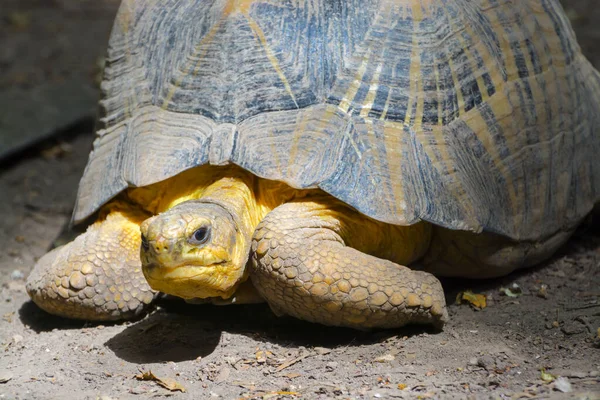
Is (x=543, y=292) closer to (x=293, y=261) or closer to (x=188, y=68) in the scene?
(x=293, y=261)

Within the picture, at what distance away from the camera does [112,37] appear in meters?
4.70

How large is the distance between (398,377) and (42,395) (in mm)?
1484

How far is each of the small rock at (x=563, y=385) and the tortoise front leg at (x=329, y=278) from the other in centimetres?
68

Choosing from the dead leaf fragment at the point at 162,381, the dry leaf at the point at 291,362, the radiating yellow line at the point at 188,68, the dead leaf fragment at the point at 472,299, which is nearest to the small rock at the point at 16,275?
the radiating yellow line at the point at 188,68

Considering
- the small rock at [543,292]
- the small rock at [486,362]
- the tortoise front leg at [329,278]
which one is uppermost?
the tortoise front leg at [329,278]

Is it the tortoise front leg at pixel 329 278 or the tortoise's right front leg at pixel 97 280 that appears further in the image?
the tortoise's right front leg at pixel 97 280

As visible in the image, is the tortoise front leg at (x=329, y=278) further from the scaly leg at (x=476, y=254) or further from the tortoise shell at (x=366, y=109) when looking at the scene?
the scaly leg at (x=476, y=254)

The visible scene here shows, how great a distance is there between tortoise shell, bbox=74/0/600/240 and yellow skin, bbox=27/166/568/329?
0.63 feet

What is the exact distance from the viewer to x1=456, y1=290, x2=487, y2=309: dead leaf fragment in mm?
3993

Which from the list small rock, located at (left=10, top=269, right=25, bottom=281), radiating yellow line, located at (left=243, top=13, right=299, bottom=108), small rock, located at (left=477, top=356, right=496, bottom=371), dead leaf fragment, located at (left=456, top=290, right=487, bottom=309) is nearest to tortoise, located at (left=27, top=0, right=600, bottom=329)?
radiating yellow line, located at (left=243, top=13, right=299, bottom=108)

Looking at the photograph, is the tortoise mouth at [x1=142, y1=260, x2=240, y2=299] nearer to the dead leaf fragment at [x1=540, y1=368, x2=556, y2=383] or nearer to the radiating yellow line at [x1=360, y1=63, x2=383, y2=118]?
the radiating yellow line at [x1=360, y1=63, x2=383, y2=118]

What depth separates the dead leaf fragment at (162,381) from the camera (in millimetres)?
3312

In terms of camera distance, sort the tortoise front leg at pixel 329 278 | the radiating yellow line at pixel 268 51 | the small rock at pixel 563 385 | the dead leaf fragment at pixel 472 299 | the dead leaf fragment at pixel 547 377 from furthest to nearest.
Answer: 1. the dead leaf fragment at pixel 472 299
2. the radiating yellow line at pixel 268 51
3. the tortoise front leg at pixel 329 278
4. the dead leaf fragment at pixel 547 377
5. the small rock at pixel 563 385

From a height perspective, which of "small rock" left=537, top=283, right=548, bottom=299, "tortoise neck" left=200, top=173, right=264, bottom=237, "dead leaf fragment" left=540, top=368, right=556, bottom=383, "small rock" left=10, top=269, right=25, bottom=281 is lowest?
"small rock" left=10, top=269, right=25, bottom=281
